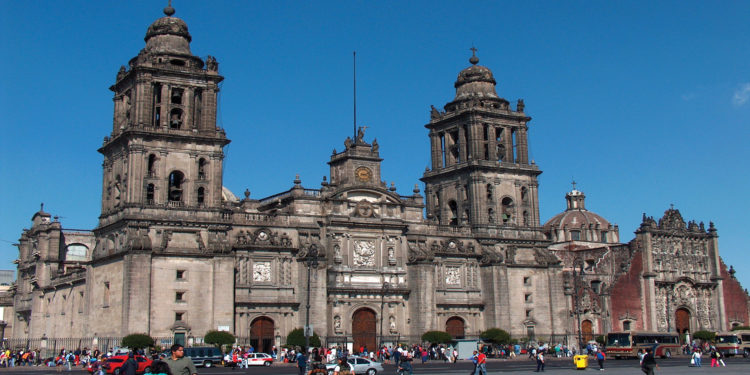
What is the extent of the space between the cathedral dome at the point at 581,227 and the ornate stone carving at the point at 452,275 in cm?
4202

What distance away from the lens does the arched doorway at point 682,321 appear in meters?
87.1

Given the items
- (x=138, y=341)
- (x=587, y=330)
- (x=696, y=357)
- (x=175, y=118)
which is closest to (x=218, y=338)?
(x=138, y=341)

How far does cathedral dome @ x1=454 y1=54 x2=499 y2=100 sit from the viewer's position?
79.1m

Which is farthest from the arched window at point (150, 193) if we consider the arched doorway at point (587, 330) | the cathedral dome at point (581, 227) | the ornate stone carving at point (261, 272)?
the cathedral dome at point (581, 227)

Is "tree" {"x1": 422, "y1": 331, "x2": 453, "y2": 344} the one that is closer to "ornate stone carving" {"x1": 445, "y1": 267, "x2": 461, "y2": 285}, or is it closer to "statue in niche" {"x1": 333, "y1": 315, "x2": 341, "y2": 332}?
"ornate stone carving" {"x1": 445, "y1": 267, "x2": 461, "y2": 285}

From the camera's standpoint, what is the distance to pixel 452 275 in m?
72.8

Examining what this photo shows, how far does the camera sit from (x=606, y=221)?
4614 inches

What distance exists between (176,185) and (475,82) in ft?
95.2

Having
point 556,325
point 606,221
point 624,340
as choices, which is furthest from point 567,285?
point 606,221

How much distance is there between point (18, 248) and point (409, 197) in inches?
1858

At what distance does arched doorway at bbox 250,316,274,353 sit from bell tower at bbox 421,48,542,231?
19.9 meters

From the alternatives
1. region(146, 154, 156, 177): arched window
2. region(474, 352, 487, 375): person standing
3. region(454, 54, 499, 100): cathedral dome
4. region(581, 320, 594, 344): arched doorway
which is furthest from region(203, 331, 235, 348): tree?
region(581, 320, 594, 344): arched doorway

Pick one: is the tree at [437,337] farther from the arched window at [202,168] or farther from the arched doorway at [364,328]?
the arched window at [202,168]

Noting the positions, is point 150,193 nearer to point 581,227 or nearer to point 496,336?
point 496,336
